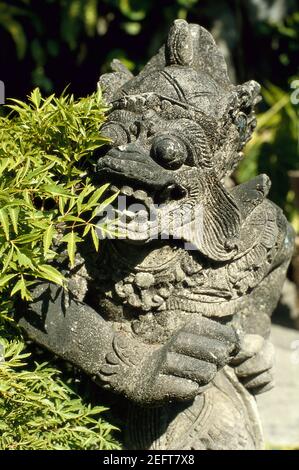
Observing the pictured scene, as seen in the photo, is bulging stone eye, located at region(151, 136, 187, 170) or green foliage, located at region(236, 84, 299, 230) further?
green foliage, located at region(236, 84, 299, 230)

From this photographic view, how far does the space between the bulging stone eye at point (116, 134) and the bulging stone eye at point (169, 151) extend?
0.25 ft

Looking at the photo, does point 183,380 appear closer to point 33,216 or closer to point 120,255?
point 120,255

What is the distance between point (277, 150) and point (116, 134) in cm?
277

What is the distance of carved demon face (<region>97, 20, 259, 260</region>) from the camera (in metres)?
1.66

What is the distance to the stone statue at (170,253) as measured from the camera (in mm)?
1692

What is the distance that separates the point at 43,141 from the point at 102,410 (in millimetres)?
600

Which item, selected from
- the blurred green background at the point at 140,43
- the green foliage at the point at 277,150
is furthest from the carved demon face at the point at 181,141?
the green foliage at the point at 277,150

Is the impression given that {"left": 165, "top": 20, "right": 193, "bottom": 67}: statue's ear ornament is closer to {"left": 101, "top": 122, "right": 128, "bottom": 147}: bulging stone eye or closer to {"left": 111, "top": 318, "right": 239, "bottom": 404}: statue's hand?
{"left": 101, "top": 122, "right": 128, "bottom": 147}: bulging stone eye

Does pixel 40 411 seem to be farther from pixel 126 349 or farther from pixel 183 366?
pixel 183 366

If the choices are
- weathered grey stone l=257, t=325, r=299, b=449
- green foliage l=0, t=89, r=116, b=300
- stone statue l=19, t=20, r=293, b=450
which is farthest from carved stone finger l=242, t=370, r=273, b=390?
weathered grey stone l=257, t=325, r=299, b=449

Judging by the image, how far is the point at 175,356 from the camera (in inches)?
67.3

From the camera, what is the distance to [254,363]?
1997 mm

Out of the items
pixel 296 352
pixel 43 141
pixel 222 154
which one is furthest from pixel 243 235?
pixel 296 352

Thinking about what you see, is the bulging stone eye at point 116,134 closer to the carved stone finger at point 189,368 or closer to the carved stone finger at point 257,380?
the carved stone finger at point 189,368
